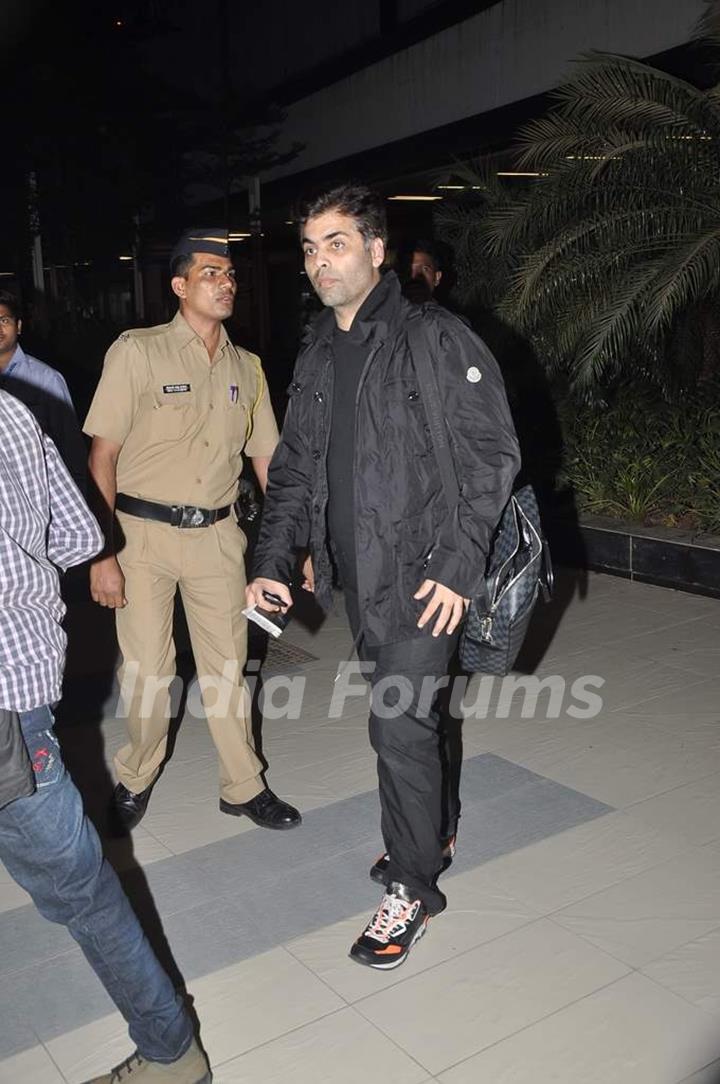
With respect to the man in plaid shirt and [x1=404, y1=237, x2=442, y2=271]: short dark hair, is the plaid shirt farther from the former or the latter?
[x1=404, y1=237, x2=442, y2=271]: short dark hair

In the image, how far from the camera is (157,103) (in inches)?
684

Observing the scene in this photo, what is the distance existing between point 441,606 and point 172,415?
4.23 feet

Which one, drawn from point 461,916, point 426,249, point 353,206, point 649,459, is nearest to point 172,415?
point 353,206

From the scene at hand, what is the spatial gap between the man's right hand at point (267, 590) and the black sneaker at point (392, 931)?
864mm

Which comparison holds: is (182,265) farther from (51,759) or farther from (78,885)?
(78,885)

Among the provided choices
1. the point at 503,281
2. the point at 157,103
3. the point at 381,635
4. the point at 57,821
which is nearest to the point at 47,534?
the point at 57,821

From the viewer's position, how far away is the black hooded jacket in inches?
115

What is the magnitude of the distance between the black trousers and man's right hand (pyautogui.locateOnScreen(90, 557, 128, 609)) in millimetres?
878

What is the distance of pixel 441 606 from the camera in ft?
9.64

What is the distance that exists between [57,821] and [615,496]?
20.8 ft

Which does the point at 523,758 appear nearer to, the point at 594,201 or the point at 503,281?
the point at 594,201

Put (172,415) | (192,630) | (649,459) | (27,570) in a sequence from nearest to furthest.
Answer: (27,570) < (172,415) < (192,630) < (649,459)

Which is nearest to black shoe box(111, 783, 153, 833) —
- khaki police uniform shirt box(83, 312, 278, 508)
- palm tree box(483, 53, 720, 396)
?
khaki police uniform shirt box(83, 312, 278, 508)

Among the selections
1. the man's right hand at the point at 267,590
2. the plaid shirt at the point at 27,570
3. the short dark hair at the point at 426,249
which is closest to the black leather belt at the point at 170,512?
the man's right hand at the point at 267,590
